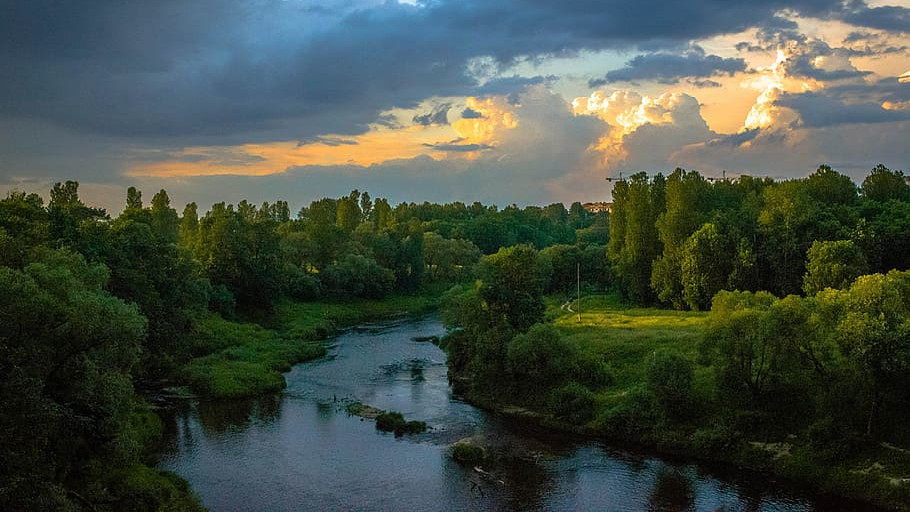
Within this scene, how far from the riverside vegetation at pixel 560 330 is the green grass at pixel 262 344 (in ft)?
1.20

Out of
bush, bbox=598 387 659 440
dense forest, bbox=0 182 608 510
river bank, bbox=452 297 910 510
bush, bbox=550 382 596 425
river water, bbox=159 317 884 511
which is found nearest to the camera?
dense forest, bbox=0 182 608 510

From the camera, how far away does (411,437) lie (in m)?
50.5

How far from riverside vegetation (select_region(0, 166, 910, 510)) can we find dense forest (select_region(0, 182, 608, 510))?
0.52ft

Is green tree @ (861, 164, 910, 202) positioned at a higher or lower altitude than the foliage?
higher

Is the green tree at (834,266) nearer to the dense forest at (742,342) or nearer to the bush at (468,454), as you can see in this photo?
the dense forest at (742,342)

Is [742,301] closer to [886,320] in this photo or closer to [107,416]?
[886,320]

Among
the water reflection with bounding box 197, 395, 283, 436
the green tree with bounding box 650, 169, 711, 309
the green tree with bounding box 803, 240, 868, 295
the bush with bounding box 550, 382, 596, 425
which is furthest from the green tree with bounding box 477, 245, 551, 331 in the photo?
the green tree with bounding box 650, 169, 711, 309

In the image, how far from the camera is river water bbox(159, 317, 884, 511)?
128 feet

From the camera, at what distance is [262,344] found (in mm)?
80438

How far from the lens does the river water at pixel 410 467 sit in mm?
39062

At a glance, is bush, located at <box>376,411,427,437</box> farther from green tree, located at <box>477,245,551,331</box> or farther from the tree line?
the tree line

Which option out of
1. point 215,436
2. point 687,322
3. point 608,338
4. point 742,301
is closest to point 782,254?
point 687,322

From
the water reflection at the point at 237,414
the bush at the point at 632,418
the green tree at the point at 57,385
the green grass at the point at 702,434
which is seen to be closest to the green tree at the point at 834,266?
the green grass at the point at 702,434

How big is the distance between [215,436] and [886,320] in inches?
1658
